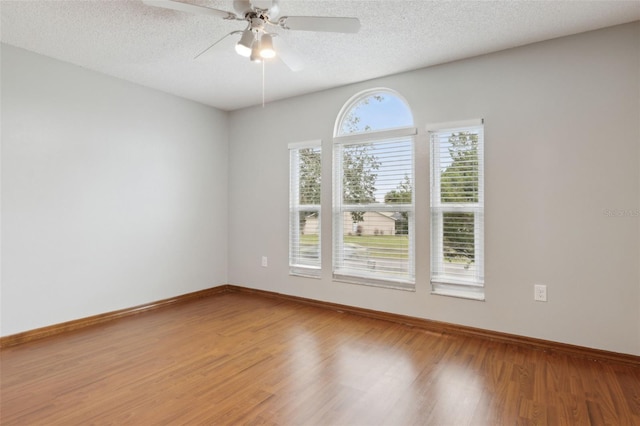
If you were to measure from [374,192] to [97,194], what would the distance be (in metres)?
→ 2.93

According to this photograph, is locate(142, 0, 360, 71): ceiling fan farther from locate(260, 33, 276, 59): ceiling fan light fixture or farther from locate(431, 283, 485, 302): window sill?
locate(431, 283, 485, 302): window sill

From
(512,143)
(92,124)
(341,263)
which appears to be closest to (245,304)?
(341,263)

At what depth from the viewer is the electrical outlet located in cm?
285

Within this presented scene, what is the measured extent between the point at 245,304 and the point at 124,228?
1.63m

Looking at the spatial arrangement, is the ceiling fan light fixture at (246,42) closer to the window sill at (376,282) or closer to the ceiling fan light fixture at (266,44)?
the ceiling fan light fixture at (266,44)

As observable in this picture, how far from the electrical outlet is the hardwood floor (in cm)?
42

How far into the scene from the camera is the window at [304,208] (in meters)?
4.23

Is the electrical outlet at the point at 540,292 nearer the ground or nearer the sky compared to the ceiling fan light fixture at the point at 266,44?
nearer the ground

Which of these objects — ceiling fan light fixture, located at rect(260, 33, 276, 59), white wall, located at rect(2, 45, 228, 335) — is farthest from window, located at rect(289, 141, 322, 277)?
ceiling fan light fixture, located at rect(260, 33, 276, 59)

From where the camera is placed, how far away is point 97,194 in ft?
11.7

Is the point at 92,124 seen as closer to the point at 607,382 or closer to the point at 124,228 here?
the point at 124,228

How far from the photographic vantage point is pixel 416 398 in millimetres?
2104

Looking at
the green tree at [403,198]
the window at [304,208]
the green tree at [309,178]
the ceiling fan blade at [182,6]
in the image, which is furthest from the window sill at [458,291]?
the ceiling fan blade at [182,6]

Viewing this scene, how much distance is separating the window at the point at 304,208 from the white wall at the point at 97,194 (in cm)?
122
